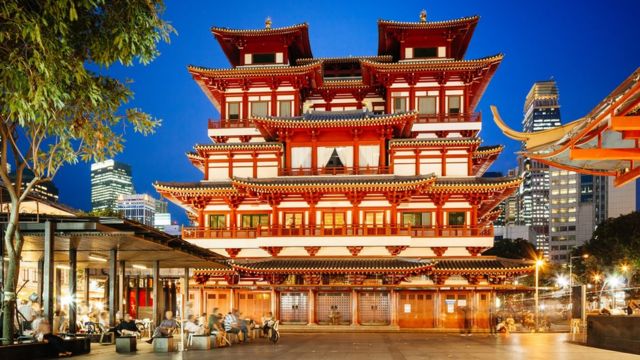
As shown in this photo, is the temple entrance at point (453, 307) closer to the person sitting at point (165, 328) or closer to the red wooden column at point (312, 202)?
the red wooden column at point (312, 202)

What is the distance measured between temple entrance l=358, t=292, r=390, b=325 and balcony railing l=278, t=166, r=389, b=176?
8.37 metres

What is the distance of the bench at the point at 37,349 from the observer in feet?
44.7

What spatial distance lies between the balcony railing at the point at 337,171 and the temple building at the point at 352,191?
77 mm

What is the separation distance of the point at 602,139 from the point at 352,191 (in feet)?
82.1

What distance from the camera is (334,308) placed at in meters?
36.8

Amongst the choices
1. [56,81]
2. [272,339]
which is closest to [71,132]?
[56,81]

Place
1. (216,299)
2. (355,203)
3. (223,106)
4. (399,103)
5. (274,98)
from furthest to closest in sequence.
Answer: (223,106) < (274,98) < (399,103) < (216,299) < (355,203)

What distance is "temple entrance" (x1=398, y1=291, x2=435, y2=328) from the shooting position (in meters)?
36.3

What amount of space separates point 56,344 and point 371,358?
9.63 meters

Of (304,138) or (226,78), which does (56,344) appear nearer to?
(304,138)

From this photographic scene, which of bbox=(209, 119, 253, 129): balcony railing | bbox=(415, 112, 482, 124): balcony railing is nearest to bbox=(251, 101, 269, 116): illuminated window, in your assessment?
bbox=(209, 119, 253, 129): balcony railing

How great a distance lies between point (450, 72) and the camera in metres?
41.2

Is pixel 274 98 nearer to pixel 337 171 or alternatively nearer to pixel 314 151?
pixel 314 151

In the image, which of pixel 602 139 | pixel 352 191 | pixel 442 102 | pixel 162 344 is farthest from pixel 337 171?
pixel 602 139
